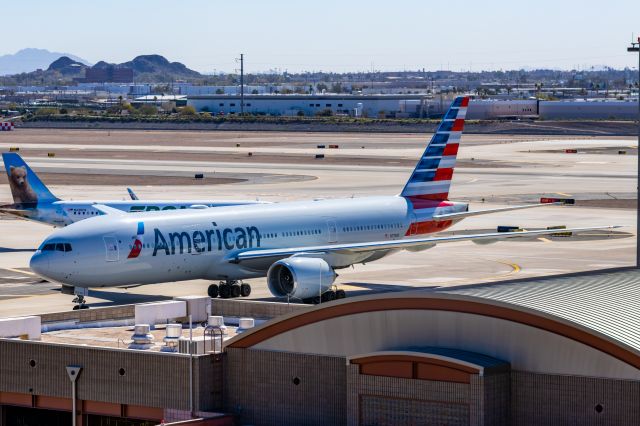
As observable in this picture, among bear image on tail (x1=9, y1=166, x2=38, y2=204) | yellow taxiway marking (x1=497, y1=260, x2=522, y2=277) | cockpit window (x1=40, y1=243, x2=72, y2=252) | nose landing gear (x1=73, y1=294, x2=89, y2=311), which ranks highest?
bear image on tail (x1=9, y1=166, x2=38, y2=204)

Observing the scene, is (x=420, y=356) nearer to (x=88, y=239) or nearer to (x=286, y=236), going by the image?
(x=88, y=239)

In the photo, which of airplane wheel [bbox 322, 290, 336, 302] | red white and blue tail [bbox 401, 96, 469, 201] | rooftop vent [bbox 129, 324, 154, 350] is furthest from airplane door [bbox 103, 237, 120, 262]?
red white and blue tail [bbox 401, 96, 469, 201]

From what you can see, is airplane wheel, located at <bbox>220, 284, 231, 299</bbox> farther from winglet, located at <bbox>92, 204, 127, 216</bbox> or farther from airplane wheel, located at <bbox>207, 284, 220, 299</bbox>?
winglet, located at <bbox>92, 204, 127, 216</bbox>

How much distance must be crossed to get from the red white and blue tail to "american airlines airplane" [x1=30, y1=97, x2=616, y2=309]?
14cm

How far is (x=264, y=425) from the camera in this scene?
35.2 m

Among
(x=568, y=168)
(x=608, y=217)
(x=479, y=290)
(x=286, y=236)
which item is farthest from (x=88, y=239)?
(x=568, y=168)

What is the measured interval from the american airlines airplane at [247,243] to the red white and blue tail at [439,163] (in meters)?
0.14

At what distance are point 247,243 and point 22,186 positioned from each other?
25.7 m

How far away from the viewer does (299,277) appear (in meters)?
56.9

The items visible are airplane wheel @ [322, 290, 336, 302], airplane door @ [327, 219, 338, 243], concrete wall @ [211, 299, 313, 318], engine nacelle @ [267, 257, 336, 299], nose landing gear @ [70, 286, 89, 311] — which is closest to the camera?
concrete wall @ [211, 299, 313, 318]

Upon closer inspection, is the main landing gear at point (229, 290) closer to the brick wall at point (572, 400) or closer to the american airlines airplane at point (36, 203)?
the american airlines airplane at point (36, 203)

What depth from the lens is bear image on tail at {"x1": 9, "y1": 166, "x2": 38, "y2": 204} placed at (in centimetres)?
8262

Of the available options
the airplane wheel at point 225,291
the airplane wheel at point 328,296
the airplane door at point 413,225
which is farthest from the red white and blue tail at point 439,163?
the airplane wheel at point 225,291

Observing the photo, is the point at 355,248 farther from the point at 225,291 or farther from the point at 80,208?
the point at 80,208
